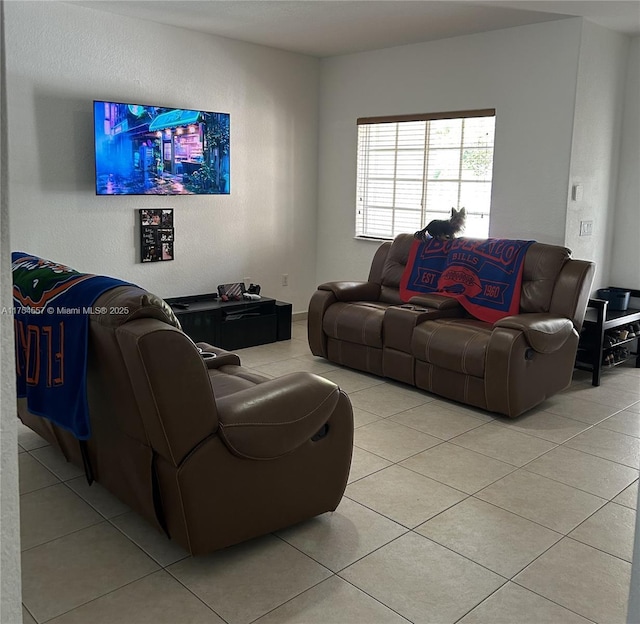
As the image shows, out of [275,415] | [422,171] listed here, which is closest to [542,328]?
[275,415]

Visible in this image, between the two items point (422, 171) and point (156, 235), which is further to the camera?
point (422, 171)

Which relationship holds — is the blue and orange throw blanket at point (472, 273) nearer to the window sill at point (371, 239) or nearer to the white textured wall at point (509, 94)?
the white textured wall at point (509, 94)

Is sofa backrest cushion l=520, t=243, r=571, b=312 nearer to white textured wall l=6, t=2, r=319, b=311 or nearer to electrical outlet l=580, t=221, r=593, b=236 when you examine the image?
electrical outlet l=580, t=221, r=593, b=236

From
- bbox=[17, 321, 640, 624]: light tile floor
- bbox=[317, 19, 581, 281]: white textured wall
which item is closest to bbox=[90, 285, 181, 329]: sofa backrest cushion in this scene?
bbox=[17, 321, 640, 624]: light tile floor

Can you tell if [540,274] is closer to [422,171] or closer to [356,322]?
[356,322]

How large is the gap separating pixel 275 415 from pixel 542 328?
217 cm

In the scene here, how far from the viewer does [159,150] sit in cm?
520

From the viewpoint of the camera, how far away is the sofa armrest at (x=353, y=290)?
508cm

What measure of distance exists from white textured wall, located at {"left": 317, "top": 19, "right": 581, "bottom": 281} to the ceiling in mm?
143

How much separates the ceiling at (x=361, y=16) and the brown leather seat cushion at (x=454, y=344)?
207cm

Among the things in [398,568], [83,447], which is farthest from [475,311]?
[83,447]

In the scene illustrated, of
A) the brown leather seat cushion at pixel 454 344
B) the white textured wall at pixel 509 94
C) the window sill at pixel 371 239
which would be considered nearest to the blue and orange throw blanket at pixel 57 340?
the brown leather seat cushion at pixel 454 344

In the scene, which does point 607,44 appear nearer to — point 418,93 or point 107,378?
point 418,93

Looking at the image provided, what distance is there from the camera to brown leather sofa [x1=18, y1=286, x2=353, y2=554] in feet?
7.21
